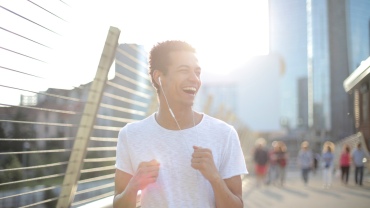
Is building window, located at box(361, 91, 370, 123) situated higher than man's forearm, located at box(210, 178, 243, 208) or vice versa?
building window, located at box(361, 91, 370, 123)

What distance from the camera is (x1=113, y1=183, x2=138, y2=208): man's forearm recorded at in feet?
7.49

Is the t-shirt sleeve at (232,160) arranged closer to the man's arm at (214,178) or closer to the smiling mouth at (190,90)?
the man's arm at (214,178)

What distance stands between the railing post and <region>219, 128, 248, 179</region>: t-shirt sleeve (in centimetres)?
138

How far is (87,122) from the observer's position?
3508mm

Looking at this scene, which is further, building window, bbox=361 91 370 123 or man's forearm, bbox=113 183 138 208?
building window, bbox=361 91 370 123

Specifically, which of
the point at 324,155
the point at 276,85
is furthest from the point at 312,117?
the point at 324,155

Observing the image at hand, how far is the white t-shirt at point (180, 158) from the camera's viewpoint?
2.30 metres

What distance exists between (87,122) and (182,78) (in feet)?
4.29

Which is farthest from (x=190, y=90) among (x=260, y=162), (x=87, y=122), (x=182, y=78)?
(x=260, y=162)

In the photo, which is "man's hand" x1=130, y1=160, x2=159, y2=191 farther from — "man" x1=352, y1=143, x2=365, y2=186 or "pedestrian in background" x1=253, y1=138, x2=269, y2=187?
"pedestrian in background" x1=253, y1=138, x2=269, y2=187

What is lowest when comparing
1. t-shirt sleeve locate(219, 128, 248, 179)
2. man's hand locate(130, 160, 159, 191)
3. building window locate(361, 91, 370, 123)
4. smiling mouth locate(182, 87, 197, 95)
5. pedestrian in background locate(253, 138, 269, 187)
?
pedestrian in background locate(253, 138, 269, 187)

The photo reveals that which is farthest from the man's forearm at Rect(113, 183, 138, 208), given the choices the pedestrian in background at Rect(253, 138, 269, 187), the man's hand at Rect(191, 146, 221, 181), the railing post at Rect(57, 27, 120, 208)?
the pedestrian in background at Rect(253, 138, 269, 187)

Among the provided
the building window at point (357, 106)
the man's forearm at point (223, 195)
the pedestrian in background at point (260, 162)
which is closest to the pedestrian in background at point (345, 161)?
the pedestrian in background at point (260, 162)

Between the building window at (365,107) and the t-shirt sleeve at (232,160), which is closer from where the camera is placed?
the t-shirt sleeve at (232,160)
